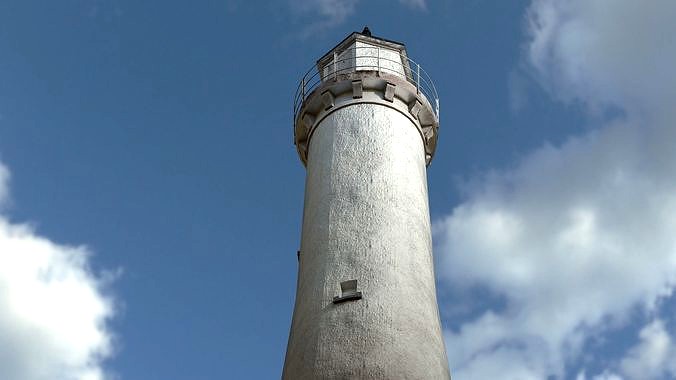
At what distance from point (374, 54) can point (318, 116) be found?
2.99 m

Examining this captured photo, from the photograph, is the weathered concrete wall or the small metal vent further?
the small metal vent

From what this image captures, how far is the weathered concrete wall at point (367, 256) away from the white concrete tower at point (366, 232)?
0.07ft

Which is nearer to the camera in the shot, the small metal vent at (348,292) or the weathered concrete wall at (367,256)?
the weathered concrete wall at (367,256)

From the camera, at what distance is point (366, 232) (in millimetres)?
14656

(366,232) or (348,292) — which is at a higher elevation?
(366,232)

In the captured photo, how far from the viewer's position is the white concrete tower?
12797mm

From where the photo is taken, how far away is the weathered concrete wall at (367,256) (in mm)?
12703

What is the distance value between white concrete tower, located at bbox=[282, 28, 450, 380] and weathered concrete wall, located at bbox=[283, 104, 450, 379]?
0.07ft

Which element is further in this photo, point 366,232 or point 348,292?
point 366,232

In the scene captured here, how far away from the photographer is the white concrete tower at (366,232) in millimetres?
12797

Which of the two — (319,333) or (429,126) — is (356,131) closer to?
(429,126)

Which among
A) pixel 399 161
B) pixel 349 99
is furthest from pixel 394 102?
pixel 399 161

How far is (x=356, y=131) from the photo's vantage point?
17.1 meters

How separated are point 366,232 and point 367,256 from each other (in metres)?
0.60
